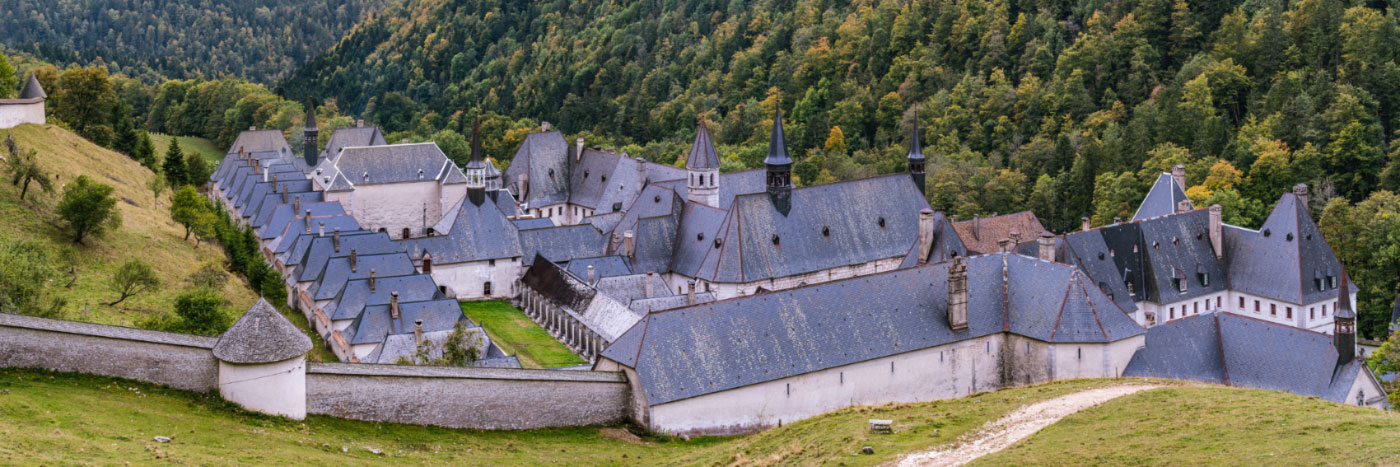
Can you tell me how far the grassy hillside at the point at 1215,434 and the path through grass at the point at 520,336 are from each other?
32885 millimetres

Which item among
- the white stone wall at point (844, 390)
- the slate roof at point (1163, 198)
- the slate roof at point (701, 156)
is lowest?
the white stone wall at point (844, 390)

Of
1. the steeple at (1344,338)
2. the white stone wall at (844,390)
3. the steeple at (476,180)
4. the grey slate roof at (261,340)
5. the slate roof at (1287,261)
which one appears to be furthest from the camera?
the steeple at (476,180)

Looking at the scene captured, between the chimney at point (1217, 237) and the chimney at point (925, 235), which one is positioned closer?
the chimney at point (925, 235)

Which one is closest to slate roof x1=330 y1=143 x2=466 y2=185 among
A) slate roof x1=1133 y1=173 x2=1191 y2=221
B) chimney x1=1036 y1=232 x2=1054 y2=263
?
chimney x1=1036 y1=232 x2=1054 y2=263

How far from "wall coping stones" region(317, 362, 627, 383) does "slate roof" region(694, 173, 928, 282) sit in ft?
77.9

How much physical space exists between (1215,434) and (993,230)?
4659 cm

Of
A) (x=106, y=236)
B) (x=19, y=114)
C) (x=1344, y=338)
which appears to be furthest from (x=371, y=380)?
→ (x=19, y=114)

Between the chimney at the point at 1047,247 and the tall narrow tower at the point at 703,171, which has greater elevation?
the tall narrow tower at the point at 703,171

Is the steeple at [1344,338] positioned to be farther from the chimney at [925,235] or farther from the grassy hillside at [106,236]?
the grassy hillside at [106,236]

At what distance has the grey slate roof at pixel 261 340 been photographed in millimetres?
48188

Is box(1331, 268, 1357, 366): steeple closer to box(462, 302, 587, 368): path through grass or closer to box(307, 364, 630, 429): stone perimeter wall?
box(307, 364, 630, 429): stone perimeter wall

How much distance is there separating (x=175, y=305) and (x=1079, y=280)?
1565 inches

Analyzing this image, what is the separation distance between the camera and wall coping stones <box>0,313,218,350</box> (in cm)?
4744

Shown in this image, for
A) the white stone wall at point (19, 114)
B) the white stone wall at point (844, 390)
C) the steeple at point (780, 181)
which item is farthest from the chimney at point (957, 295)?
the white stone wall at point (19, 114)
